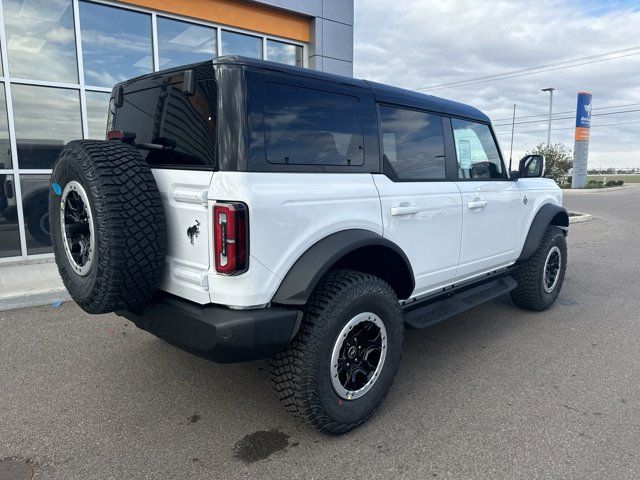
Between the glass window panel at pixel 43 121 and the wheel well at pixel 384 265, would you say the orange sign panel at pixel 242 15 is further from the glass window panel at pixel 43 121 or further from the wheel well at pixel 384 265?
the wheel well at pixel 384 265

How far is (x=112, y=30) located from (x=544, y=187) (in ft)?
22.4

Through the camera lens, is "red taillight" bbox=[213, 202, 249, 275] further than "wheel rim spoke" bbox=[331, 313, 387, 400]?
No

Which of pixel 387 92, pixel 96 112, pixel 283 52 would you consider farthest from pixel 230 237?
pixel 283 52

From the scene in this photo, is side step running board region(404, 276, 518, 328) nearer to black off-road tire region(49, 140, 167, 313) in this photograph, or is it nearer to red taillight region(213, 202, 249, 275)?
red taillight region(213, 202, 249, 275)

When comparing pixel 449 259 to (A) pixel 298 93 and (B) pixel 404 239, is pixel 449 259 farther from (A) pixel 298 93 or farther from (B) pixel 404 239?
(A) pixel 298 93

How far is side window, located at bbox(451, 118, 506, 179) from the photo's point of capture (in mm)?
3875

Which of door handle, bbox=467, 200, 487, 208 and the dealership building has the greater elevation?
the dealership building

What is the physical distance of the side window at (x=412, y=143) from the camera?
3.18 meters

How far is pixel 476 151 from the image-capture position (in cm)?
410

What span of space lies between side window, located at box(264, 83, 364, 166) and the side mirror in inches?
88.2

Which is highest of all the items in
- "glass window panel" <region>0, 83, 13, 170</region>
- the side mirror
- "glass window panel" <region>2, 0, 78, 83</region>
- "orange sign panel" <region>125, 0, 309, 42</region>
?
"orange sign panel" <region>125, 0, 309, 42</region>

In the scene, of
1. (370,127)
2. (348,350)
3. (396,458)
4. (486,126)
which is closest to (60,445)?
(348,350)

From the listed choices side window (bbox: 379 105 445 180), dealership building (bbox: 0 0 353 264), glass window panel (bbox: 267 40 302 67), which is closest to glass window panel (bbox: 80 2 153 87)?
dealership building (bbox: 0 0 353 264)

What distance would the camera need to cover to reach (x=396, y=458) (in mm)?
2504
